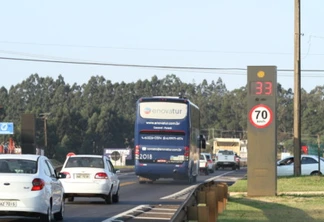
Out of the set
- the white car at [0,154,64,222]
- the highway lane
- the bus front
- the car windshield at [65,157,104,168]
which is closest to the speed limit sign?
the highway lane

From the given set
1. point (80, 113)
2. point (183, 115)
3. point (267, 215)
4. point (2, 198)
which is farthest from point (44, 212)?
point (80, 113)

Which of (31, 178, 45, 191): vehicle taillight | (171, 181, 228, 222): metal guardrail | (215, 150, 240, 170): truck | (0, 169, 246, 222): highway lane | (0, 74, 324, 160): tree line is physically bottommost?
(0, 169, 246, 222): highway lane

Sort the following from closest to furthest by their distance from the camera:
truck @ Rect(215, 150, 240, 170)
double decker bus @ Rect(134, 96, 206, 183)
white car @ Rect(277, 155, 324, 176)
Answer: double decker bus @ Rect(134, 96, 206, 183) < white car @ Rect(277, 155, 324, 176) < truck @ Rect(215, 150, 240, 170)

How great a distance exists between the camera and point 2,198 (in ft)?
61.4

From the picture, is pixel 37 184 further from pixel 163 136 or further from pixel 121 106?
pixel 121 106

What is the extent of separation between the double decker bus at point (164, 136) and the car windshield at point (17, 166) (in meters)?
23.7

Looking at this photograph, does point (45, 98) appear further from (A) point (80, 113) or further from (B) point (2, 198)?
(B) point (2, 198)

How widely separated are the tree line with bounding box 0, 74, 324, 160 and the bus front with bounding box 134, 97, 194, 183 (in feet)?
268

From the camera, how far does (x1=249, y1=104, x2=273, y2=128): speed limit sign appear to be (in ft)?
94.9

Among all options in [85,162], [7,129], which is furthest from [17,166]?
[7,129]

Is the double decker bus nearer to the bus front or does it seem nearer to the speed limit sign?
the bus front

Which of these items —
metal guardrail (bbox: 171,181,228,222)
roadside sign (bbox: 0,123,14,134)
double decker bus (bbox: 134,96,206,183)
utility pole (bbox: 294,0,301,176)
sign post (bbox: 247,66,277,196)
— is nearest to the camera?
metal guardrail (bbox: 171,181,228,222)

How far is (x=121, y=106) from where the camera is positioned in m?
180

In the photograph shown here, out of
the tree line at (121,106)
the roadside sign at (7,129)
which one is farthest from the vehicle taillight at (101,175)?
the tree line at (121,106)
